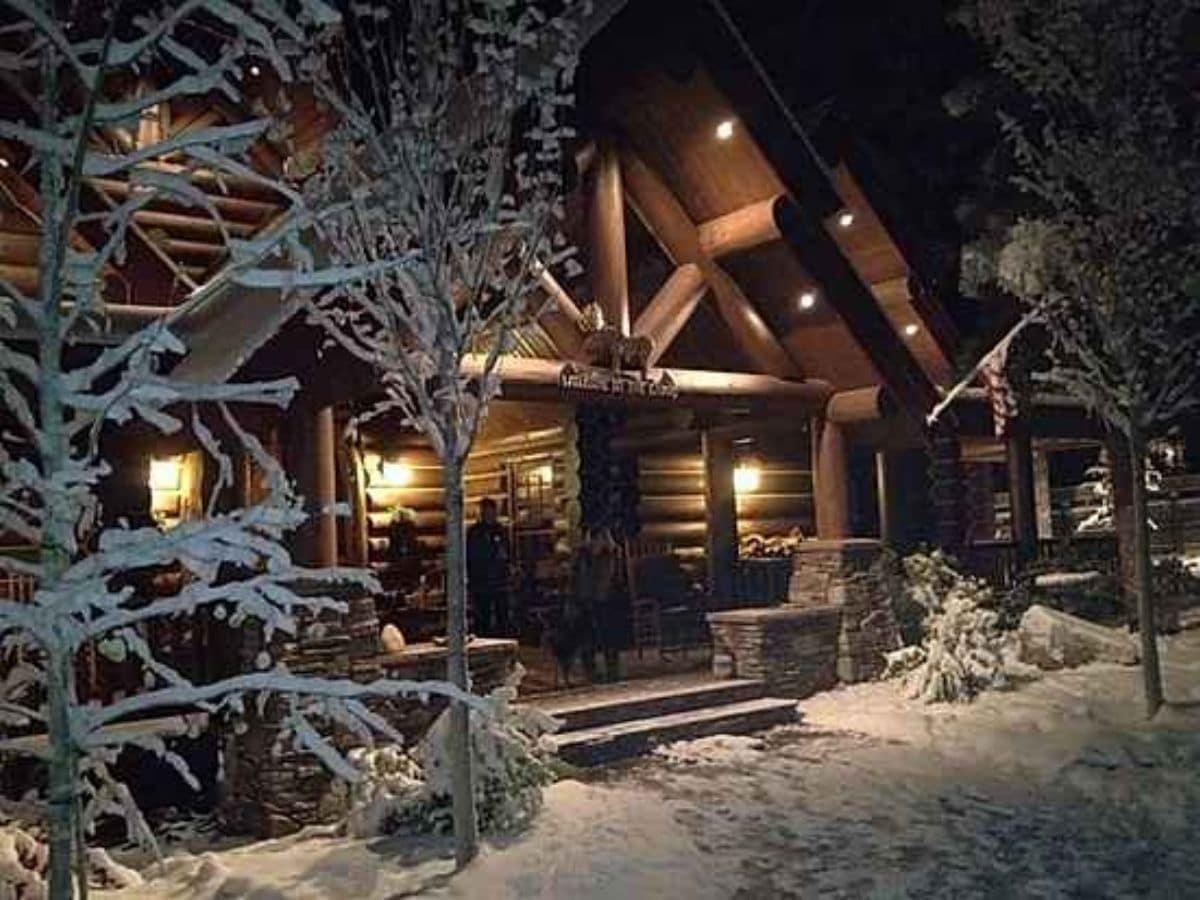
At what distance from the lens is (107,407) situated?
9.90 feet

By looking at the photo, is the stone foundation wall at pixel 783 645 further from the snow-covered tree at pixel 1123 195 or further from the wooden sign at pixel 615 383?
the snow-covered tree at pixel 1123 195

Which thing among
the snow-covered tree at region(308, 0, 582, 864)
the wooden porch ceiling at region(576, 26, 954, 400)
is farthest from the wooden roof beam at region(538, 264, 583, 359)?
the snow-covered tree at region(308, 0, 582, 864)

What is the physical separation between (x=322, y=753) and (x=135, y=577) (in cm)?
838

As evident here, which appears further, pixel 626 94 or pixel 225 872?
pixel 626 94

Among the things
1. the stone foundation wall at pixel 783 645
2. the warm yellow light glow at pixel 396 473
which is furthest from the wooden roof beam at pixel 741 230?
the warm yellow light glow at pixel 396 473

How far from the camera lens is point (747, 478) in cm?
1622

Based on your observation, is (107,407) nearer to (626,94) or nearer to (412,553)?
(626,94)

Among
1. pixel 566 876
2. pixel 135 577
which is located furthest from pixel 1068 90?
pixel 135 577

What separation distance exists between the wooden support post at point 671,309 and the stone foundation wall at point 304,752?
399cm

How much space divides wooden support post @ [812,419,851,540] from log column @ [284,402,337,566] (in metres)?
6.13

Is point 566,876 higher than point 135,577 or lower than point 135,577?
lower

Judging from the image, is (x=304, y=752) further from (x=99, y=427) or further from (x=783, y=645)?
(x=783, y=645)

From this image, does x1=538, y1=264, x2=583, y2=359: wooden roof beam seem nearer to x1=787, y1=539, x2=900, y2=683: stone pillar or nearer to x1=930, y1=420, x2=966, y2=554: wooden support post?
x1=787, y1=539, x2=900, y2=683: stone pillar

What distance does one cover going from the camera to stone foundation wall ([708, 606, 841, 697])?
10.9 metres
